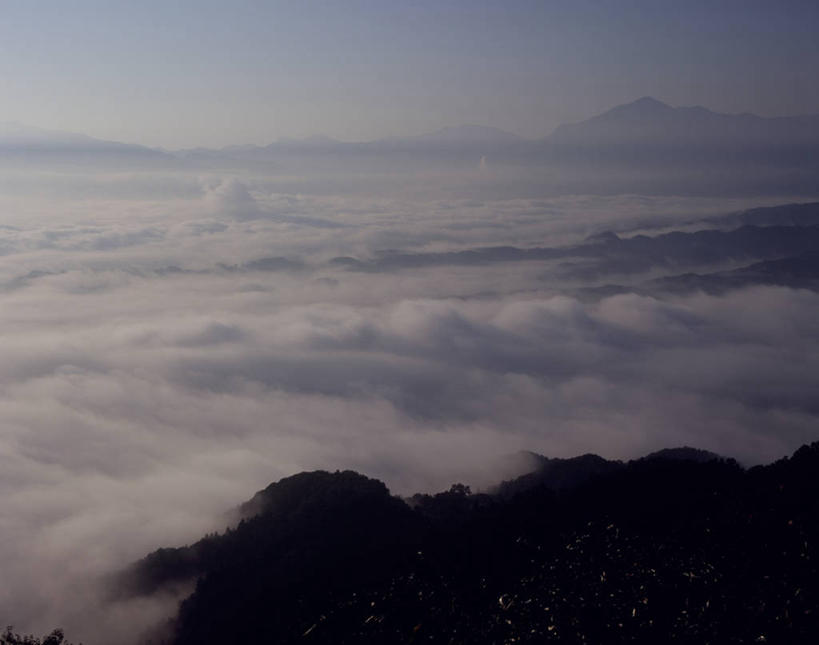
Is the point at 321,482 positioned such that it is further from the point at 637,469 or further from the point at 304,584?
the point at 637,469

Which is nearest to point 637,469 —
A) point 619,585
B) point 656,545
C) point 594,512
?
point 594,512

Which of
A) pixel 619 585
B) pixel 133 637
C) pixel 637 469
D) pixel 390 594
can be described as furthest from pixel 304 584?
pixel 637 469

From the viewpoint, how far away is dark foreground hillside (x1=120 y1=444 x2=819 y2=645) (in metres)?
30.7

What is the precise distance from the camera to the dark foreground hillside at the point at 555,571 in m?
30.7

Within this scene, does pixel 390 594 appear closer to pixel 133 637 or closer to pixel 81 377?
pixel 133 637

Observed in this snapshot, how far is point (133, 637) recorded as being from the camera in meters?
51.8

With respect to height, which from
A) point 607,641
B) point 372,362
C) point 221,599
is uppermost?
point 607,641

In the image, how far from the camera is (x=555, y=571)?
3600cm

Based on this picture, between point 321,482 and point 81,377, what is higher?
point 321,482

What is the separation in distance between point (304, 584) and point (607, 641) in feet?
72.0

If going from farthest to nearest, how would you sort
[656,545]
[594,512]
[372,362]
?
[372,362], [594,512], [656,545]

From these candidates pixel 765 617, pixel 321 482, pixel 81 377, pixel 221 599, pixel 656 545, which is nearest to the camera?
pixel 765 617

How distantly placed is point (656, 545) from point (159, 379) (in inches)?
5959

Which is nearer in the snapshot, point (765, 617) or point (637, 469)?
point (765, 617)
